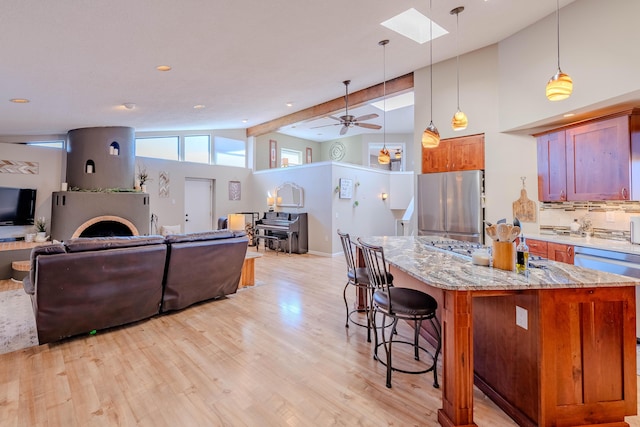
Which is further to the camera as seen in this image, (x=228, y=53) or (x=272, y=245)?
(x=272, y=245)

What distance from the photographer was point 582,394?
5.41ft

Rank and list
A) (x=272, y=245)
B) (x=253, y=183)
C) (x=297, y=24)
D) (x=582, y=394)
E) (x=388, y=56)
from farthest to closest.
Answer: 1. (x=253, y=183)
2. (x=272, y=245)
3. (x=388, y=56)
4. (x=297, y=24)
5. (x=582, y=394)

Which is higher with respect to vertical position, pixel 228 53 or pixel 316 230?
pixel 228 53

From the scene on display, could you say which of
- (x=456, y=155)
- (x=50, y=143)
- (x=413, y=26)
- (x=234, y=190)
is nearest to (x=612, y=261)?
(x=456, y=155)

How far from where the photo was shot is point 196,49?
10.7 ft

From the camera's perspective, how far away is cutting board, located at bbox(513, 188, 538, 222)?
164 inches

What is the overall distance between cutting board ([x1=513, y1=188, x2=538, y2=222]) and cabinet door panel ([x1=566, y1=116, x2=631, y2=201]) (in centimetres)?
57

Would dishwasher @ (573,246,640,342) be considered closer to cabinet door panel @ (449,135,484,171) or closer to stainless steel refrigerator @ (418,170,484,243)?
stainless steel refrigerator @ (418,170,484,243)

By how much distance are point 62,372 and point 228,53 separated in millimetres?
3439

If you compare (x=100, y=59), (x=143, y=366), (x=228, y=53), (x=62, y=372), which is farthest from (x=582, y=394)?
(x=100, y=59)

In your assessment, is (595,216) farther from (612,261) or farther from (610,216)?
(612,261)

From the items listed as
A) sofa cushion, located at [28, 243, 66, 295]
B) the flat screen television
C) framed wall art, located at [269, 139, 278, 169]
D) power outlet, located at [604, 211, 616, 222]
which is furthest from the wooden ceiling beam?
the flat screen television

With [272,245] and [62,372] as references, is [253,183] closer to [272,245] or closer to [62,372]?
[272,245]

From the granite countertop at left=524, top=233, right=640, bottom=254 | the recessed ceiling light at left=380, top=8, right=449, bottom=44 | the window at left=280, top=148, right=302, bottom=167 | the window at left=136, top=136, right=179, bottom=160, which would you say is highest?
the recessed ceiling light at left=380, top=8, right=449, bottom=44
